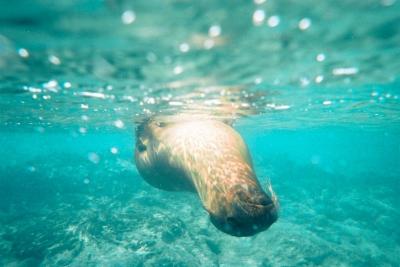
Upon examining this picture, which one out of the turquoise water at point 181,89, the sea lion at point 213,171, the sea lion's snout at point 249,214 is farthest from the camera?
the turquoise water at point 181,89

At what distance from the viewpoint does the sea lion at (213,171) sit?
14.0ft

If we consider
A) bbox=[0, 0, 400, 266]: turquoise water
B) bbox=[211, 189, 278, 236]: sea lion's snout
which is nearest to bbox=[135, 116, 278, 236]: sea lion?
bbox=[211, 189, 278, 236]: sea lion's snout

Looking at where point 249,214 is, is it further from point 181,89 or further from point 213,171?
point 181,89

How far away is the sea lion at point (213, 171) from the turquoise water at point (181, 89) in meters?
2.45

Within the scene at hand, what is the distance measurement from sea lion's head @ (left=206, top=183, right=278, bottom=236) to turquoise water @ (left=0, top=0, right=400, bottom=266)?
12.5 ft

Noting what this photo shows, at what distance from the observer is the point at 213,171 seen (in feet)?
18.9

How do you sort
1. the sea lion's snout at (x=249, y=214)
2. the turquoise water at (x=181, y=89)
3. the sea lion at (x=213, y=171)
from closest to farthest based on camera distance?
the sea lion's snout at (x=249, y=214) < the sea lion at (x=213, y=171) < the turquoise water at (x=181, y=89)

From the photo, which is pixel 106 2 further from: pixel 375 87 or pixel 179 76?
pixel 375 87

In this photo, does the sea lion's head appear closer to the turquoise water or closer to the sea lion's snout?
the sea lion's snout

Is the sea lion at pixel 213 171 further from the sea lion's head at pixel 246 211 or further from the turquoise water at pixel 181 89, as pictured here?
the turquoise water at pixel 181 89

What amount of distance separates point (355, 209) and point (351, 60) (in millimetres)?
19469

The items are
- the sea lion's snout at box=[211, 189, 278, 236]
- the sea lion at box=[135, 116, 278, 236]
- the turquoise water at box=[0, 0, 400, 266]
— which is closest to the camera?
the sea lion's snout at box=[211, 189, 278, 236]

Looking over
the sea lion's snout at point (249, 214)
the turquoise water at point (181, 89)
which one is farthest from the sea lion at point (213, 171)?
the turquoise water at point (181, 89)

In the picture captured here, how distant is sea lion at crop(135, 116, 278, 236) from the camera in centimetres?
426
